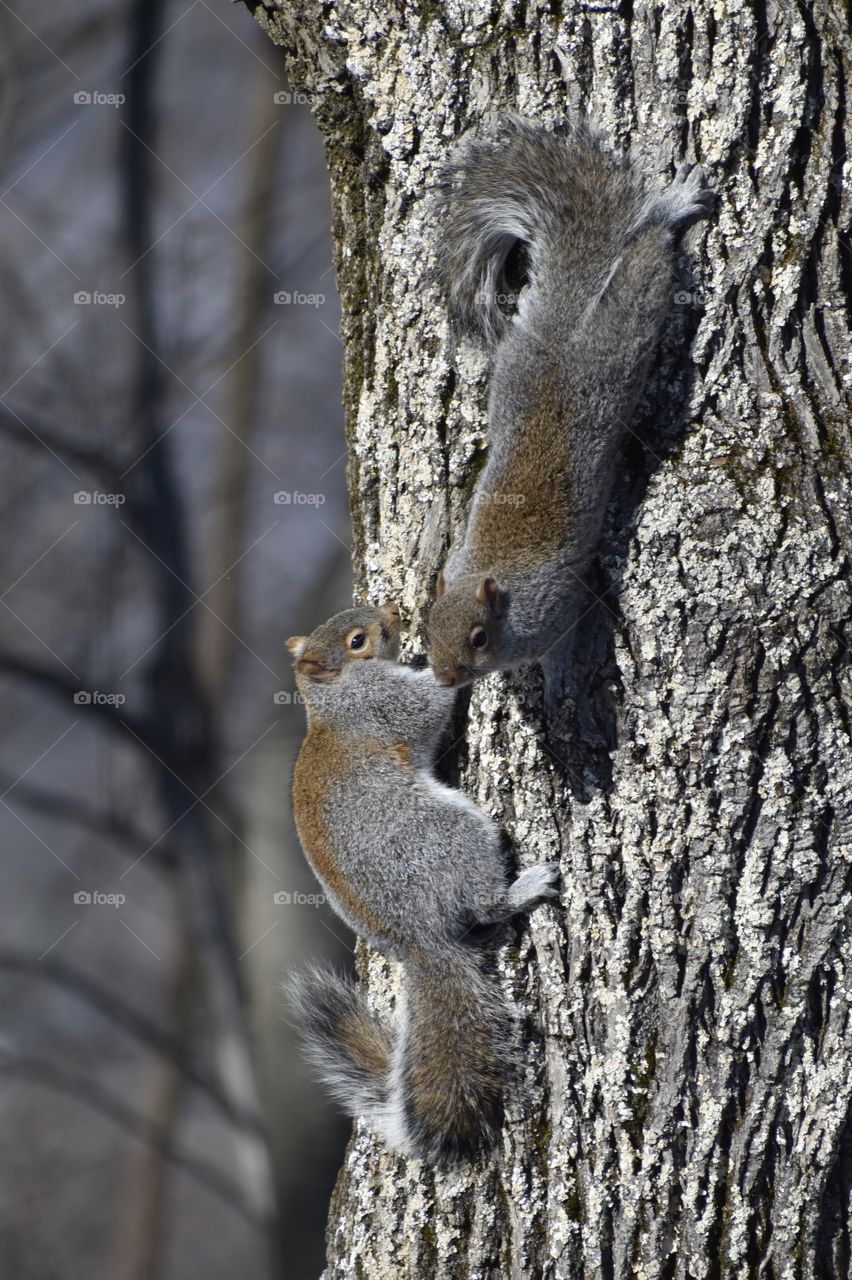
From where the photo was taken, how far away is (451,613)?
169 centimetres

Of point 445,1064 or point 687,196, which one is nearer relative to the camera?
point 687,196

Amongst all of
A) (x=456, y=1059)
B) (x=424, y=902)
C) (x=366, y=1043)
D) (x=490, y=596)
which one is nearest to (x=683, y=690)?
(x=490, y=596)

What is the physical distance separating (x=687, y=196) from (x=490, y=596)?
0.63 metres

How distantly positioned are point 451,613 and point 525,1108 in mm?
777

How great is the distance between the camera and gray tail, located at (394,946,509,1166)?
174 cm

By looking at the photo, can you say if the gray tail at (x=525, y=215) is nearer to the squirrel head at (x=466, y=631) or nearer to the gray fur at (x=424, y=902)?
the squirrel head at (x=466, y=631)

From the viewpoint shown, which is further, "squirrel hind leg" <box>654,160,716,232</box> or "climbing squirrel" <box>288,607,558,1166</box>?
"climbing squirrel" <box>288,607,558,1166</box>

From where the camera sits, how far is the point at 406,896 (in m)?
1.78

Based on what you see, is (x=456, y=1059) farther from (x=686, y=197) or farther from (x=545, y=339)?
(x=686, y=197)

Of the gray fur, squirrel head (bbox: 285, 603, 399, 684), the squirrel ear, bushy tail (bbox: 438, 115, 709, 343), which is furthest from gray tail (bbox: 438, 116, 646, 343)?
the gray fur

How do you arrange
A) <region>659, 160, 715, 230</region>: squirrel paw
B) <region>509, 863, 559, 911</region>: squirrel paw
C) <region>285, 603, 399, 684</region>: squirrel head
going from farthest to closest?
<region>285, 603, 399, 684</region>: squirrel head, <region>509, 863, 559, 911</region>: squirrel paw, <region>659, 160, 715, 230</region>: squirrel paw

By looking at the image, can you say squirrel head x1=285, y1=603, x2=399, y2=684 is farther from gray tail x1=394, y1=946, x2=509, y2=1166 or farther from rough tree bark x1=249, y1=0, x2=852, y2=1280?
gray tail x1=394, y1=946, x2=509, y2=1166

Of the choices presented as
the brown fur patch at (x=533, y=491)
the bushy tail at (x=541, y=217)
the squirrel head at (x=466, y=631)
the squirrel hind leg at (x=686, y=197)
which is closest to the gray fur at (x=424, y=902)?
the squirrel head at (x=466, y=631)

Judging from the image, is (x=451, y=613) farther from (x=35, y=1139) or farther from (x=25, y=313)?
(x=35, y=1139)
